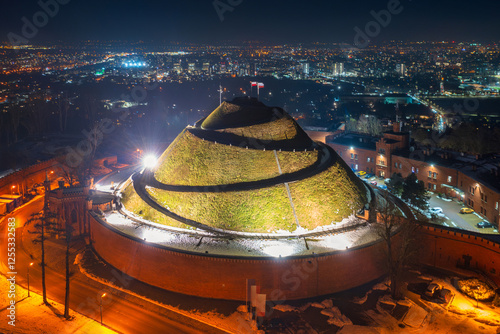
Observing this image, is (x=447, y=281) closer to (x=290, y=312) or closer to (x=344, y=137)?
(x=290, y=312)

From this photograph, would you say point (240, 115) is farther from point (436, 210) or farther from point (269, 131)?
point (436, 210)

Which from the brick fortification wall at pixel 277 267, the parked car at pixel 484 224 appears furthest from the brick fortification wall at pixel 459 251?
the parked car at pixel 484 224

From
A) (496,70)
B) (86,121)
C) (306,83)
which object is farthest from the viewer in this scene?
(496,70)

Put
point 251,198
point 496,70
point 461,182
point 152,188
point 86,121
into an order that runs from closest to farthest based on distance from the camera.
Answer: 1. point 251,198
2. point 152,188
3. point 461,182
4. point 86,121
5. point 496,70

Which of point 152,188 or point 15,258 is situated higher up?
point 152,188

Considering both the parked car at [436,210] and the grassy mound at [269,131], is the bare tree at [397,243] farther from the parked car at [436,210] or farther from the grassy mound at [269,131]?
the parked car at [436,210]

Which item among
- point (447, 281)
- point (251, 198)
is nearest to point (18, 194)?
point (251, 198)

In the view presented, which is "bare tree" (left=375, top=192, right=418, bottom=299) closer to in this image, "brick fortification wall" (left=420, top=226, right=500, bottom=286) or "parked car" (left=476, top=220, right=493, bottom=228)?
"brick fortification wall" (left=420, top=226, right=500, bottom=286)
